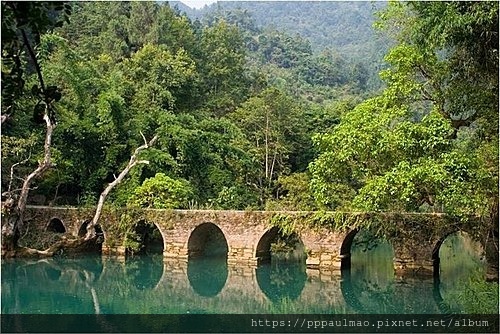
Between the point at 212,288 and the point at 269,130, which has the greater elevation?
the point at 269,130

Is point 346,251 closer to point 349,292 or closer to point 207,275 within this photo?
point 349,292

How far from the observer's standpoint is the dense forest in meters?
8.85

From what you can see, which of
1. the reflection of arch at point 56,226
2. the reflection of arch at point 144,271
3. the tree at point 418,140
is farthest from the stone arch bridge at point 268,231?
the tree at point 418,140

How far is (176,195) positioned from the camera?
720 inches

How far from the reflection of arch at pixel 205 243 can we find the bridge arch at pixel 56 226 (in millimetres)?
4098

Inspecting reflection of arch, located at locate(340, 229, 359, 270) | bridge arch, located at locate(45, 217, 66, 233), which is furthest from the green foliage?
reflection of arch, located at locate(340, 229, 359, 270)

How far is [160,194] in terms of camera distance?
719 inches

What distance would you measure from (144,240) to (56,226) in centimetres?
290

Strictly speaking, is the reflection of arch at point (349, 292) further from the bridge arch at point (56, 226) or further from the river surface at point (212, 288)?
the bridge arch at point (56, 226)

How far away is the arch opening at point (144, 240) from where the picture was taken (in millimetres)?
18025

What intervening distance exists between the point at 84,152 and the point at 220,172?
4427 millimetres

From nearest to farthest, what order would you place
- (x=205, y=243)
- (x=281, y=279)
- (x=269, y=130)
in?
(x=281, y=279) → (x=205, y=243) → (x=269, y=130)

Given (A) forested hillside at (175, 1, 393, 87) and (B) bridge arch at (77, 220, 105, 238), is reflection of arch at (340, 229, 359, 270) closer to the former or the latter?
(B) bridge arch at (77, 220, 105, 238)

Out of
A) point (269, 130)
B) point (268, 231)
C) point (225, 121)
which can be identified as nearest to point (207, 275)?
point (268, 231)
